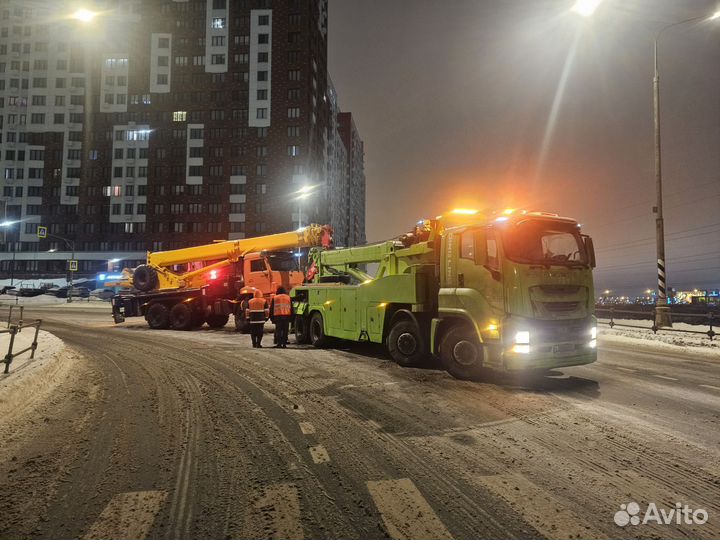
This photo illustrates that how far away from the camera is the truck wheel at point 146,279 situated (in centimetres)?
1889

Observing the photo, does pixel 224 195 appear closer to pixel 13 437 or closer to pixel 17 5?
pixel 17 5

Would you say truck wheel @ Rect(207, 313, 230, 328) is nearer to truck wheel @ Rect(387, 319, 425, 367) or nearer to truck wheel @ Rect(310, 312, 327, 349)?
truck wheel @ Rect(310, 312, 327, 349)

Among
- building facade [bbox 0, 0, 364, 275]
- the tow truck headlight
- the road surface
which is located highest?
building facade [bbox 0, 0, 364, 275]

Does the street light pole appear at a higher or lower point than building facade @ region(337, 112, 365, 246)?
lower

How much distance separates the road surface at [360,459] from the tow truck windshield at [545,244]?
85.4 inches

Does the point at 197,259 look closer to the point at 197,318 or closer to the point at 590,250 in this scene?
the point at 197,318

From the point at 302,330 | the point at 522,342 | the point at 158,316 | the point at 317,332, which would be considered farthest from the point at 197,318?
the point at 522,342

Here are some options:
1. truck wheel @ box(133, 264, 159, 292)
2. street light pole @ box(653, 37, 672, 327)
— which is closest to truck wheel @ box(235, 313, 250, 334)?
truck wheel @ box(133, 264, 159, 292)

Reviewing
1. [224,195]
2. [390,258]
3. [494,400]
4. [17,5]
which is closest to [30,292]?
[224,195]

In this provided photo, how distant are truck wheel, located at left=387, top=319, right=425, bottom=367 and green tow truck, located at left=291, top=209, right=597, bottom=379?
0.02 metres

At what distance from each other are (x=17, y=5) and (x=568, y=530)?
116m

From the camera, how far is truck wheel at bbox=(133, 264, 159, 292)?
18891 millimetres

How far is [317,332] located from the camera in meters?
12.1

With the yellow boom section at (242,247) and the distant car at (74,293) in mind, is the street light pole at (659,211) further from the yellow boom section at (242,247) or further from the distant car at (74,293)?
the distant car at (74,293)
